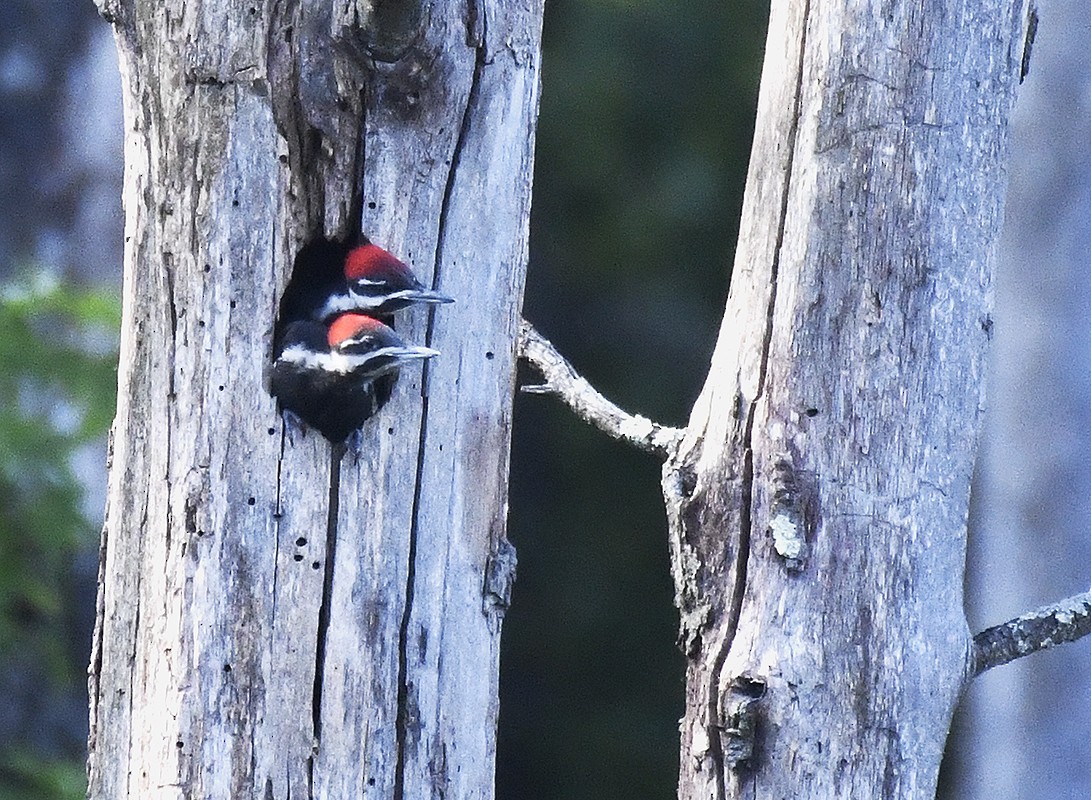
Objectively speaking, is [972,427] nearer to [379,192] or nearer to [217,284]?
[379,192]

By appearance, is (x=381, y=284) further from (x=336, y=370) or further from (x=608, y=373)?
(x=608, y=373)

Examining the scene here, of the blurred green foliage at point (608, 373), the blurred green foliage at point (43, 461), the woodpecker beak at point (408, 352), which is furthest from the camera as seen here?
the blurred green foliage at point (608, 373)

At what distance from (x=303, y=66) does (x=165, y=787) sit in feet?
2.83

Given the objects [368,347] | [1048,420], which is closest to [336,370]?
[368,347]

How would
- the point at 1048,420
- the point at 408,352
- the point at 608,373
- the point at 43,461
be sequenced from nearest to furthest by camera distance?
the point at 408,352, the point at 43,461, the point at 1048,420, the point at 608,373

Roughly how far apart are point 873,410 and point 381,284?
651 mm

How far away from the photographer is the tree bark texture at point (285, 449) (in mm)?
1779

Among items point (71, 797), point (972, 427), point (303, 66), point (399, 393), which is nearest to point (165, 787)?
point (399, 393)

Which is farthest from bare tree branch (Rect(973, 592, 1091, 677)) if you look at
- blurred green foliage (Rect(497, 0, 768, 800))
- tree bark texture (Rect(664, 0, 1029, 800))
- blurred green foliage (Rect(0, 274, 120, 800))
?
blurred green foliage (Rect(497, 0, 768, 800))

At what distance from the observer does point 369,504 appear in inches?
71.1

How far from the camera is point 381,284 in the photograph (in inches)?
69.6

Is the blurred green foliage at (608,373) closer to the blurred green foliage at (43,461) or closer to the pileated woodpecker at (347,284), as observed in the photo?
the blurred green foliage at (43,461)

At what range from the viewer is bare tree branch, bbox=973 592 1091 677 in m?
1.98

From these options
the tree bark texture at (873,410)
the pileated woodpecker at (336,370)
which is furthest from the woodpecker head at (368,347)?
the tree bark texture at (873,410)
